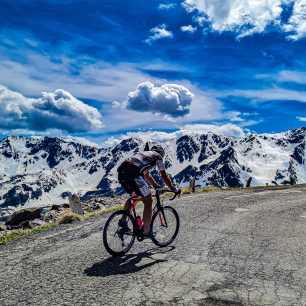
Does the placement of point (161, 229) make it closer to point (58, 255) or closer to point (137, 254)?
point (137, 254)

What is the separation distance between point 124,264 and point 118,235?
1091 millimetres

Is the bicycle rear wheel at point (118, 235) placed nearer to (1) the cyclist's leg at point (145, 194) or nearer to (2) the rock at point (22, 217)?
(1) the cyclist's leg at point (145, 194)

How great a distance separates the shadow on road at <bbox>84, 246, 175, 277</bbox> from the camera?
893cm

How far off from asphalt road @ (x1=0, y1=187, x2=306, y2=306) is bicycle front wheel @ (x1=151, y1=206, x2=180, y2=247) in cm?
36

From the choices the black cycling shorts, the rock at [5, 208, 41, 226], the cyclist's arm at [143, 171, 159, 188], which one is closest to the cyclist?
the black cycling shorts

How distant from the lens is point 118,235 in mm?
10461

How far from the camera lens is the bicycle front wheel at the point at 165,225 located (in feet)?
38.0

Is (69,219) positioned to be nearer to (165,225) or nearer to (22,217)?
(22,217)

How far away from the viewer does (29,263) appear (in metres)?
9.89

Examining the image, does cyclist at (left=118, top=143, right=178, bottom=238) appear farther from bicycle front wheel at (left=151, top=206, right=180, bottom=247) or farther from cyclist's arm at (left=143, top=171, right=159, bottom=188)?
bicycle front wheel at (left=151, top=206, right=180, bottom=247)

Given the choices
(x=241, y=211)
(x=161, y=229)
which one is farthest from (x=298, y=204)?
(x=161, y=229)

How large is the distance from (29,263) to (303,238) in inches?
353

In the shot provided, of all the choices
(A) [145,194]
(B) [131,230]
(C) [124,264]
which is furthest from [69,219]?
(C) [124,264]

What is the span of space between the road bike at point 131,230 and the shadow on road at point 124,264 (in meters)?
0.36
